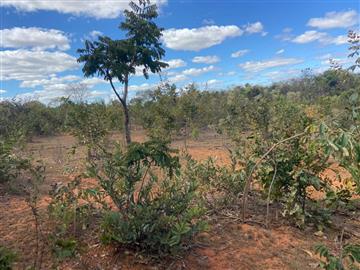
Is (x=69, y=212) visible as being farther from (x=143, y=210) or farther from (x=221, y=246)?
(x=221, y=246)

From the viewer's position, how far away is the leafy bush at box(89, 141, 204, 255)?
9.69ft

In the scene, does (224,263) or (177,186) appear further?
(177,186)

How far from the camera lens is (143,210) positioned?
3184 mm

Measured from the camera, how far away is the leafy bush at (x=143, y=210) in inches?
116

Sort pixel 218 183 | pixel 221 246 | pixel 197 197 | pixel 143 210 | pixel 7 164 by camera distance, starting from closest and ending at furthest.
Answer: pixel 143 210
pixel 221 246
pixel 197 197
pixel 218 183
pixel 7 164

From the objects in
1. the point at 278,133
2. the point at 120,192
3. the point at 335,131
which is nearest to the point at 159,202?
the point at 120,192

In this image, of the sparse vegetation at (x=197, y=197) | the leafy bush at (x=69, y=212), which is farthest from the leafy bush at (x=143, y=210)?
the leafy bush at (x=69, y=212)

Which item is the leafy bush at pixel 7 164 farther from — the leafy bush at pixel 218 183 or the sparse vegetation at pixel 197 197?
the leafy bush at pixel 218 183

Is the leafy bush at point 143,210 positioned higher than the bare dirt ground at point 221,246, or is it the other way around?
the leafy bush at point 143,210

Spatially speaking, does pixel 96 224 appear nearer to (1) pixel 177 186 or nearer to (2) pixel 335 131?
(1) pixel 177 186

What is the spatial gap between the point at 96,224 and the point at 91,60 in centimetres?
814

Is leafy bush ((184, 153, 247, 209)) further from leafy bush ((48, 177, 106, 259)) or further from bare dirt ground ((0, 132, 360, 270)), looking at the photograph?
leafy bush ((48, 177, 106, 259))

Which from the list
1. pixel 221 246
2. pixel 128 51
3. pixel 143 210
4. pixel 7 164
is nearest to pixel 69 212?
pixel 143 210

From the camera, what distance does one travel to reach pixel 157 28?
11.6 m
